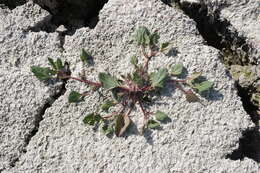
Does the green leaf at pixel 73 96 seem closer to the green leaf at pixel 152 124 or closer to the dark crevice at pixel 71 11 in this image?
the green leaf at pixel 152 124

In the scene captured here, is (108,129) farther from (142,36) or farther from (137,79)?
(142,36)

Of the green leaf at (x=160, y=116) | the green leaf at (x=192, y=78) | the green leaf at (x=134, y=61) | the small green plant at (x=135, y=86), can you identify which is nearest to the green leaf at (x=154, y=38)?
the small green plant at (x=135, y=86)

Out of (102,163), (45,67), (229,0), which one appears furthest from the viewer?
(229,0)

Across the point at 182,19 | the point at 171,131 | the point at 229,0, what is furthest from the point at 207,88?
the point at 229,0

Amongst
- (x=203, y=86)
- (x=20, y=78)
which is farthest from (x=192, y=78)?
(x=20, y=78)

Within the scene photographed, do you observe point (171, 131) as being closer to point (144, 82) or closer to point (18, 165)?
point (144, 82)

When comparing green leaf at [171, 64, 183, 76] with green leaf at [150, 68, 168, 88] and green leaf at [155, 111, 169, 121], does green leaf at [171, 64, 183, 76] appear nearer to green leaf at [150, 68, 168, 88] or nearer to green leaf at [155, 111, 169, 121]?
green leaf at [150, 68, 168, 88]
